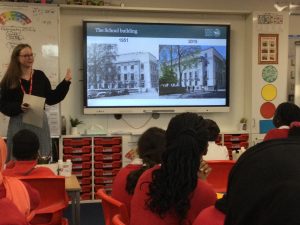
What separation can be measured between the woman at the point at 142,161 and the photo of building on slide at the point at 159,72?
303 cm

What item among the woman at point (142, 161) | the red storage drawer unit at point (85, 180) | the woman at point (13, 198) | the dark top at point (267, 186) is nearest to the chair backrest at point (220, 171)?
the woman at point (142, 161)

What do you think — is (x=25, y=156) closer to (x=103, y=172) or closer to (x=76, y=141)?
(x=76, y=141)

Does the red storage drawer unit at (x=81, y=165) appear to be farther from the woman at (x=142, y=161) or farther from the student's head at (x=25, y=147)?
the woman at (x=142, y=161)

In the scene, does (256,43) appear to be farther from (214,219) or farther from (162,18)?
(214,219)

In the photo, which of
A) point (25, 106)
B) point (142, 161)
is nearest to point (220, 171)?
point (142, 161)

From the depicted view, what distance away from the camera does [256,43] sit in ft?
18.1

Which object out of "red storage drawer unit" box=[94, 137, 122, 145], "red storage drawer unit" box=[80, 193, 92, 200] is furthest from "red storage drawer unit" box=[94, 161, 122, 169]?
"red storage drawer unit" box=[80, 193, 92, 200]

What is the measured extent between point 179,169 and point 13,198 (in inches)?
27.8

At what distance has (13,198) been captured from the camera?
5.69 ft

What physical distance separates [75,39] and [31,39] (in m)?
0.59

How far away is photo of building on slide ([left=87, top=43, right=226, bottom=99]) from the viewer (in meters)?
5.26

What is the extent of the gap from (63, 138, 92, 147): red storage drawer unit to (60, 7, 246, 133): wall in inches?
11.1

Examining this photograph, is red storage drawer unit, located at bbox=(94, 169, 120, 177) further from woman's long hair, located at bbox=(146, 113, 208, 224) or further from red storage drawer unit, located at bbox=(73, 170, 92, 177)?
woman's long hair, located at bbox=(146, 113, 208, 224)

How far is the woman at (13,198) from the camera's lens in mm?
1246
